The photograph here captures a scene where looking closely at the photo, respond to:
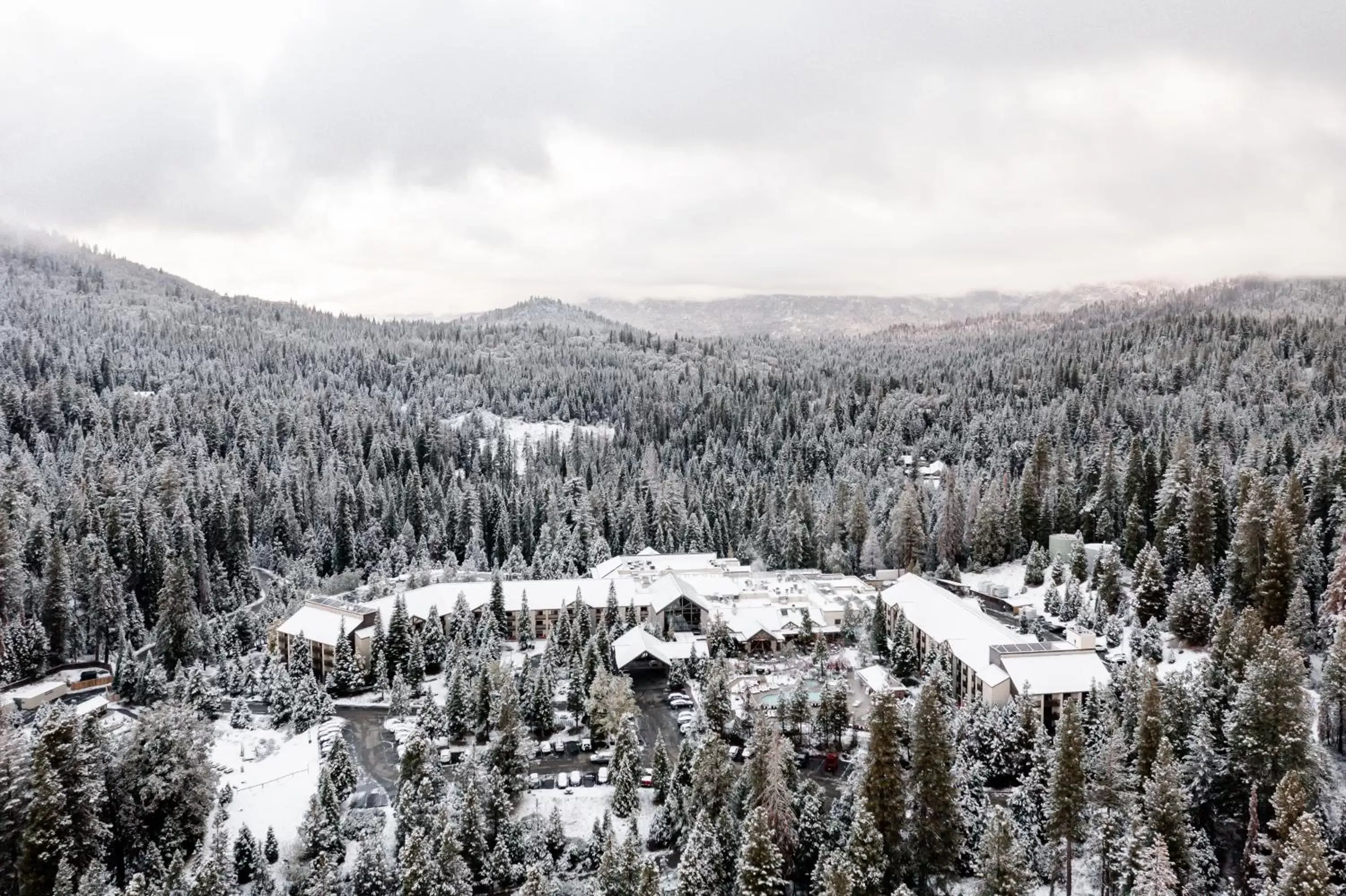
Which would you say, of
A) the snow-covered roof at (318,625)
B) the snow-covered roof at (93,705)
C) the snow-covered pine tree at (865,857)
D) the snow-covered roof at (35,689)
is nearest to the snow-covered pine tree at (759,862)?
the snow-covered pine tree at (865,857)

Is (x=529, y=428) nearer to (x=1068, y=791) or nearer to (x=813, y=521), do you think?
(x=813, y=521)

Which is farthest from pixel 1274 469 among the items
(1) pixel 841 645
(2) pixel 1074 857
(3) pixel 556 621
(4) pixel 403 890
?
(4) pixel 403 890

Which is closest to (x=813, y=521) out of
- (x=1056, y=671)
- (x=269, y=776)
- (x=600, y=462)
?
(x=600, y=462)

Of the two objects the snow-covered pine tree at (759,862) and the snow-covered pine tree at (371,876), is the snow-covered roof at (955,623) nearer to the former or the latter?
the snow-covered pine tree at (759,862)

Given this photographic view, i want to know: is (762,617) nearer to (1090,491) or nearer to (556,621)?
(556,621)

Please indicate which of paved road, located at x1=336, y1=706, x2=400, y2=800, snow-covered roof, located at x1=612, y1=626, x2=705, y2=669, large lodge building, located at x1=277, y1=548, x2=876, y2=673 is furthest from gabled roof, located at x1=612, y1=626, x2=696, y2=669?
paved road, located at x1=336, y1=706, x2=400, y2=800

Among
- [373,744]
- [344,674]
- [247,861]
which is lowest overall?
[373,744]

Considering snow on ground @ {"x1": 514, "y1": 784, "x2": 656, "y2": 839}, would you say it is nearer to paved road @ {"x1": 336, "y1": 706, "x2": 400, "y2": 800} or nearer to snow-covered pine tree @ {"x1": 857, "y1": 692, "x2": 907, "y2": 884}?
paved road @ {"x1": 336, "y1": 706, "x2": 400, "y2": 800}
